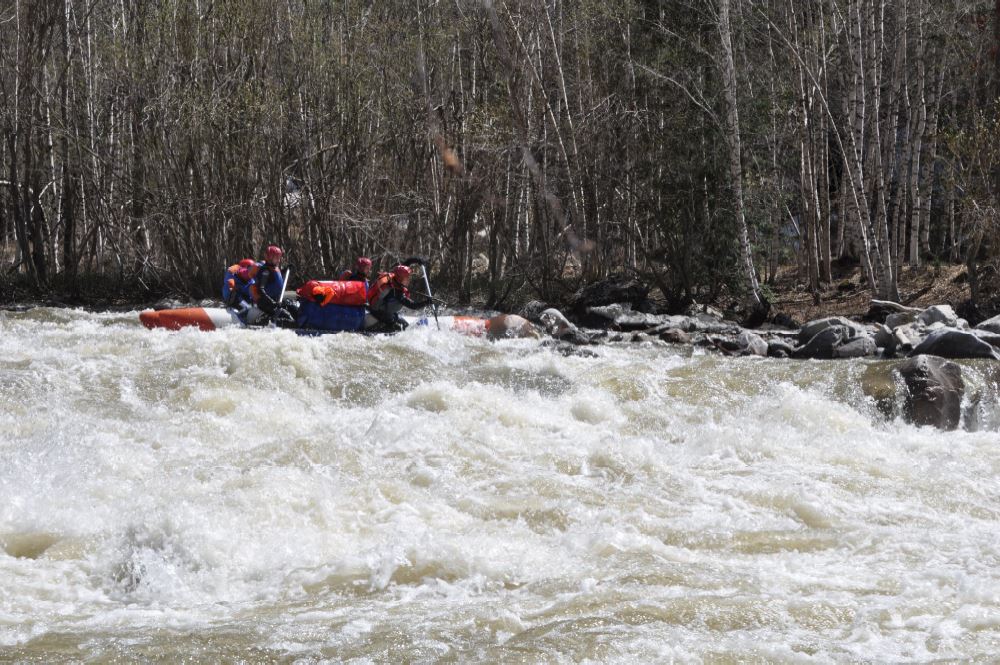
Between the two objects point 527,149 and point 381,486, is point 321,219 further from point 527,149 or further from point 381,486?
point 381,486

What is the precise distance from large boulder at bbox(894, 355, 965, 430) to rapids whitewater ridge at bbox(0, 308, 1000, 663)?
0.21 meters

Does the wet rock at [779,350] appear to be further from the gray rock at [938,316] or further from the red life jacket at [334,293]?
the red life jacket at [334,293]

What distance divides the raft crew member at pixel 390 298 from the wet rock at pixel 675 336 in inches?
127

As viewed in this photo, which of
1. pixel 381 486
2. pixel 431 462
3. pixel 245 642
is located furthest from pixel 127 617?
pixel 431 462

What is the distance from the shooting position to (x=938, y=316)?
40.0 feet

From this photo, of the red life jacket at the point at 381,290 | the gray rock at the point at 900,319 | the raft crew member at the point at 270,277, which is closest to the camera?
the red life jacket at the point at 381,290

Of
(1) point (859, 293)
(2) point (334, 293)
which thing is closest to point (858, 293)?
(1) point (859, 293)

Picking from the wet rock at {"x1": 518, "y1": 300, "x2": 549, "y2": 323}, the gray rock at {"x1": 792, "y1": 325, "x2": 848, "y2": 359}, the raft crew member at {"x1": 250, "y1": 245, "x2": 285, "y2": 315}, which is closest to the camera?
the gray rock at {"x1": 792, "y1": 325, "x2": 848, "y2": 359}

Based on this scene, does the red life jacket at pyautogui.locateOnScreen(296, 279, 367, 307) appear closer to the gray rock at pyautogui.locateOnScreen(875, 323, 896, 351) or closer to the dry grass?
the gray rock at pyautogui.locateOnScreen(875, 323, 896, 351)

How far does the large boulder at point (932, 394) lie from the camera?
8352 mm

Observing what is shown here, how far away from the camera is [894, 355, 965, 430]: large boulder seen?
27.4 ft

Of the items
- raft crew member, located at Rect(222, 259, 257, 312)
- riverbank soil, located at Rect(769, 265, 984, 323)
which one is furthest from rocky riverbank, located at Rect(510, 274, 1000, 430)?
raft crew member, located at Rect(222, 259, 257, 312)

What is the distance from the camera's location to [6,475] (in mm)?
6016

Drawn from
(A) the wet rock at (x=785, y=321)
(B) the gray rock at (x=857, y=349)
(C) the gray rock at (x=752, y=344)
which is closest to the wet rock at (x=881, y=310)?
(A) the wet rock at (x=785, y=321)
